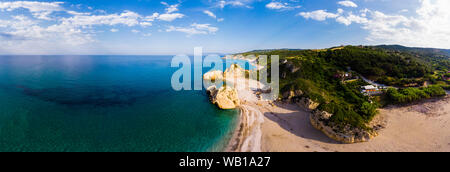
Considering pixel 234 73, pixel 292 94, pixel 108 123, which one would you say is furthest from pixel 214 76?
pixel 108 123

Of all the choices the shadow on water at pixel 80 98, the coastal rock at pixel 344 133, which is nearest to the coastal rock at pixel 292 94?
the coastal rock at pixel 344 133

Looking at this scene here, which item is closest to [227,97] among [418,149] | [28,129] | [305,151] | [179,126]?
[179,126]

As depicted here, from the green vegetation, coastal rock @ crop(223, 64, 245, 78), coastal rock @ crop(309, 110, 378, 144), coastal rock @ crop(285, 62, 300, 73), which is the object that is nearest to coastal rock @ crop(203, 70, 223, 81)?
coastal rock @ crop(223, 64, 245, 78)

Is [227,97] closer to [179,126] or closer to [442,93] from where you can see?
[179,126]

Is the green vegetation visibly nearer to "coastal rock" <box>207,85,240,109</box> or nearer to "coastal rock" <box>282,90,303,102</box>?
"coastal rock" <box>282,90,303,102</box>

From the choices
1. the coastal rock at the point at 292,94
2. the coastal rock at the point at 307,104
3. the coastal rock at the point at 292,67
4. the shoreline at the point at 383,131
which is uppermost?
the coastal rock at the point at 292,67

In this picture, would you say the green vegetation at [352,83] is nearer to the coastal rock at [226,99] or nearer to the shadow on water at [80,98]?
the coastal rock at [226,99]

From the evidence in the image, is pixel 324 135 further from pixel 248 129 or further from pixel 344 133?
pixel 248 129
